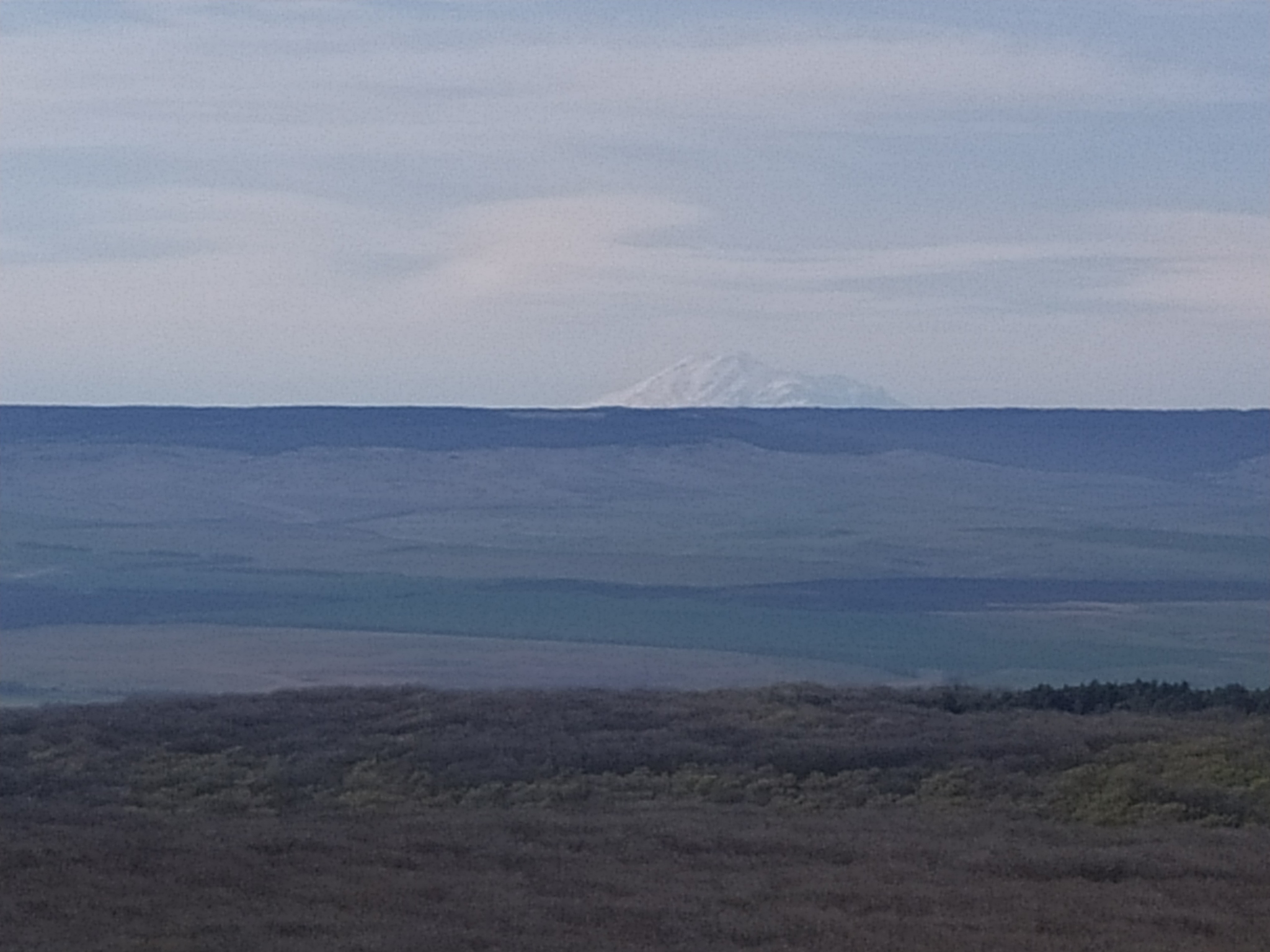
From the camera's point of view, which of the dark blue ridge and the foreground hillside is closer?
the foreground hillside

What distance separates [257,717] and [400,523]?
99.2m

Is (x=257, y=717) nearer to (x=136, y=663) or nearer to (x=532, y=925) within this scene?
(x=532, y=925)

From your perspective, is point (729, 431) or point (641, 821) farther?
point (729, 431)

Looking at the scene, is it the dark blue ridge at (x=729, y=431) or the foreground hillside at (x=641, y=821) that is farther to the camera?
the dark blue ridge at (x=729, y=431)

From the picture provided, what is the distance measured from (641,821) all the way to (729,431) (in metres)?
148

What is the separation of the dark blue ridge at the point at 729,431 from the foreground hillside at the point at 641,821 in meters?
126

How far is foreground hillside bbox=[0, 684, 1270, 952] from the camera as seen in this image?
45.8ft

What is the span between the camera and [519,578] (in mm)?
89688

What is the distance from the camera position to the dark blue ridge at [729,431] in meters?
155

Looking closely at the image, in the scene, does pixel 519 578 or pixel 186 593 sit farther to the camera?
pixel 519 578

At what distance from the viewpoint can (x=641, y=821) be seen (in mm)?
18422

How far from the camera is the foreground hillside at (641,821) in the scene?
45.8 ft

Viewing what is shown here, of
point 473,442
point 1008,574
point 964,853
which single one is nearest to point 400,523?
point 473,442

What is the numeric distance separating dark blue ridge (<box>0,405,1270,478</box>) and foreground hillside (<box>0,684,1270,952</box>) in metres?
126
